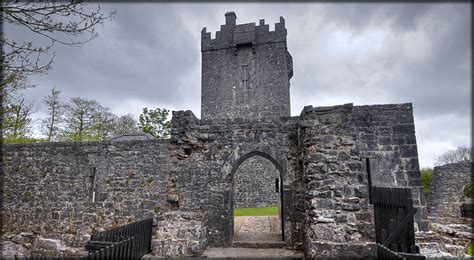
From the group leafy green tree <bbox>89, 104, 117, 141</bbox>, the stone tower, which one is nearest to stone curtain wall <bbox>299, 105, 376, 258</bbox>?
the stone tower

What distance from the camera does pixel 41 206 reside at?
9062 mm

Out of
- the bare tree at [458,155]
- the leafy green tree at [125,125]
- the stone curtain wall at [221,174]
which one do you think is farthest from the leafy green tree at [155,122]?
the bare tree at [458,155]

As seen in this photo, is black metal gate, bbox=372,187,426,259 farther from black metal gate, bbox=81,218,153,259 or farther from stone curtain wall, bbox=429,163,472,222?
stone curtain wall, bbox=429,163,472,222

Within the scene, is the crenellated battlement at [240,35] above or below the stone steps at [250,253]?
above

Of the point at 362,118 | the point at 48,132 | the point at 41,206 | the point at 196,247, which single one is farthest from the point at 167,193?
the point at 48,132

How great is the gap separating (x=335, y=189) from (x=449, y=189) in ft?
39.4

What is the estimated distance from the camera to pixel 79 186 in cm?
898

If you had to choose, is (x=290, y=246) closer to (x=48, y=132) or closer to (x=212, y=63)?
(x=212, y=63)

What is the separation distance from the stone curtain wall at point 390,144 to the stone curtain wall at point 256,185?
41.5ft

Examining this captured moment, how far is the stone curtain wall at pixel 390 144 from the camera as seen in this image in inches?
303

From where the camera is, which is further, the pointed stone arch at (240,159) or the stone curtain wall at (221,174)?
the pointed stone arch at (240,159)

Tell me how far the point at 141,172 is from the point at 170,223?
2613 mm

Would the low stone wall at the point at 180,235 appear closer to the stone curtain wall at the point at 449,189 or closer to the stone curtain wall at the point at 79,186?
the stone curtain wall at the point at 79,186

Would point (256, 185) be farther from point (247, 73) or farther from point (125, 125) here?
point (125, 125)
